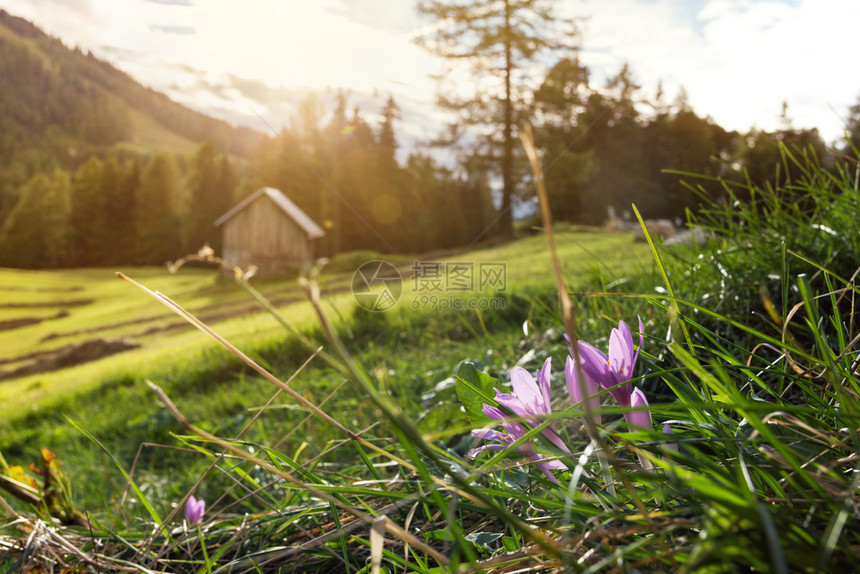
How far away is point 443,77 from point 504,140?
4.46m

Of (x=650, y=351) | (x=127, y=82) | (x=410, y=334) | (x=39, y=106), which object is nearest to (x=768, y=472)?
(x=650, y=351)

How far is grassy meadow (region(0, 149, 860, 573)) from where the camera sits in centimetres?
41

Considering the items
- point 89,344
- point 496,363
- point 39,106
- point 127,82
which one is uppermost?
point 127,82

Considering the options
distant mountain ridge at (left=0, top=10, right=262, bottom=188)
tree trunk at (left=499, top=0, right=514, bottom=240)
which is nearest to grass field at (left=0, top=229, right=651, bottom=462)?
tree trunk at (left=499, top=0, right=514, bottom=240)

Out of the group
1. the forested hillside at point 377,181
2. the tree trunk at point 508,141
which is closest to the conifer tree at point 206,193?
the forested hillside at point 377,181

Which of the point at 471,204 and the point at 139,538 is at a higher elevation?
the point at 471,204

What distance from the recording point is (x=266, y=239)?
2445cm

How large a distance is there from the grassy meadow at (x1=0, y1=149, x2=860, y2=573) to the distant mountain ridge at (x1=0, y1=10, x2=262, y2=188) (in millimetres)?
51091

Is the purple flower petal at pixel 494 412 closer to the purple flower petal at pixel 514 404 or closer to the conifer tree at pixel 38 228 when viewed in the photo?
the purple flower petal at pixel 514 404

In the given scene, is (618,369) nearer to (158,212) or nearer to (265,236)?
(265,236)

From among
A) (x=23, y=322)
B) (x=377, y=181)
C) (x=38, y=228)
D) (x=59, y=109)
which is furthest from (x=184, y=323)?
(x=59, y=109)

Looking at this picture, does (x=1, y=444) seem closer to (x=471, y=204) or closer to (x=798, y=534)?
(x=798, y=534)

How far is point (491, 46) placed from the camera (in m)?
22.4

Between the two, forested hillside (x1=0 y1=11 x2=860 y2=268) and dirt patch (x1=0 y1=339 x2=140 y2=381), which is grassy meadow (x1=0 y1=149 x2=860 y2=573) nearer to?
dirt patch (x1=0 y1=339 x2=140 y2=381)
